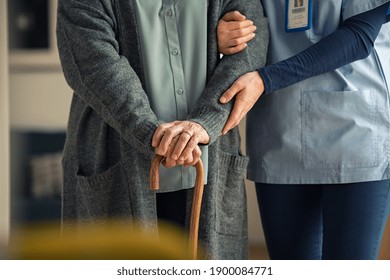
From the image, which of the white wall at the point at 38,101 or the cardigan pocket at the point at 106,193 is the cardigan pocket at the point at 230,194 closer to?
the cardigan pocket at the point at 106,193

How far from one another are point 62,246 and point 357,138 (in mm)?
946

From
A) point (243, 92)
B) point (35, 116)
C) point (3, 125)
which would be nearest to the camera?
point (243, 92)

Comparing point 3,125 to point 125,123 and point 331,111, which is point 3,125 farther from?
point 331,111

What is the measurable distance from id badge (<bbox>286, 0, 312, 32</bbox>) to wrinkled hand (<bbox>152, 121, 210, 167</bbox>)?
1.42 ft

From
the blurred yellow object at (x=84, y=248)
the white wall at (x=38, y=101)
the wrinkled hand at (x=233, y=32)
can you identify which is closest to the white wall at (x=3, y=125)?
the white wall at (x=38, y=101)

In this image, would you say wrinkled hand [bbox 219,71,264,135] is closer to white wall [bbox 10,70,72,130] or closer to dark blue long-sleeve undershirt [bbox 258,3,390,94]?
dark blue long-sleeve undershirt [bbox 258,3,390,94]

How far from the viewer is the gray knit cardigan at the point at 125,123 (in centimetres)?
147

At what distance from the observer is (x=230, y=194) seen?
166 cm

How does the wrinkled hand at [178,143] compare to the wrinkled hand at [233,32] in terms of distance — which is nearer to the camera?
the wrinkled hand at [178,143]

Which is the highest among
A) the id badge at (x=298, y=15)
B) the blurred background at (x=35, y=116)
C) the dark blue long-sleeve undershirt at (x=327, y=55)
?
the id badge at (x=298, y=15)

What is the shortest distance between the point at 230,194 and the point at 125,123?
384mm

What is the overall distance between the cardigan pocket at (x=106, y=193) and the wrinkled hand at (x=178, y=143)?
20 centimetres

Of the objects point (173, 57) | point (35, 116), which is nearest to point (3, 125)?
point (35, 116)
